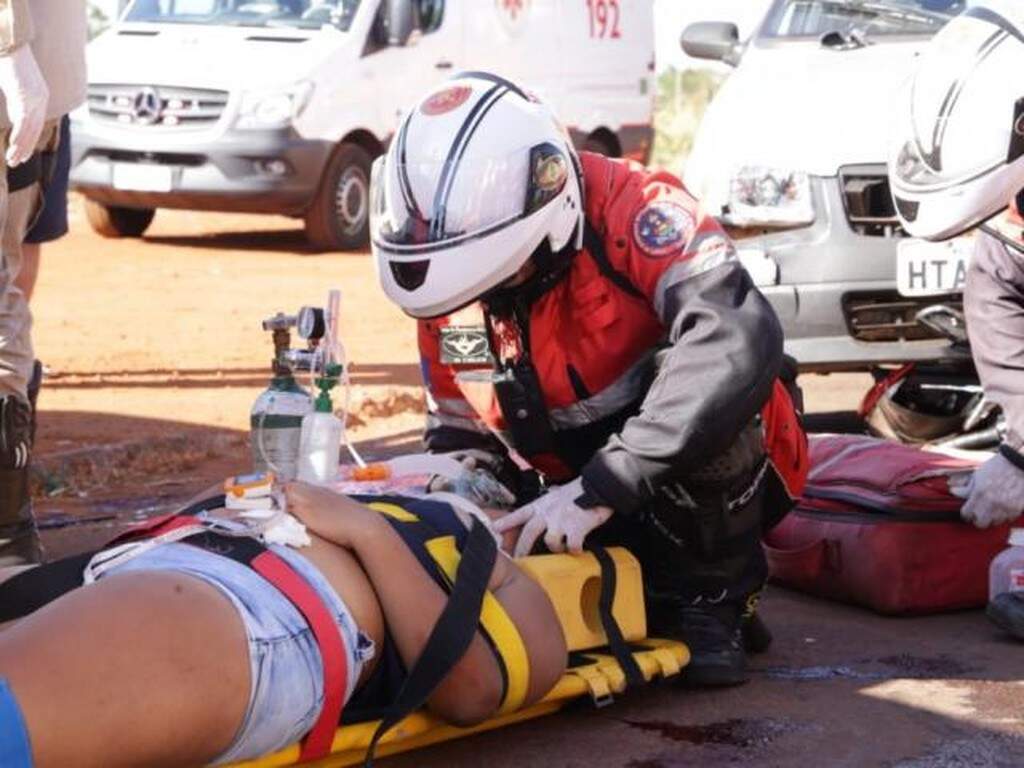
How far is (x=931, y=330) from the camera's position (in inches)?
291

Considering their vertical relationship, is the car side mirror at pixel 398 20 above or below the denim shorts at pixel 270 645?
above

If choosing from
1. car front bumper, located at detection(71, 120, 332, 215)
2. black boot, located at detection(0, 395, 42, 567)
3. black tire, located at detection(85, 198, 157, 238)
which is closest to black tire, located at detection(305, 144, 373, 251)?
Result: car front bumper, located at detection(71, 120, 332, 215)

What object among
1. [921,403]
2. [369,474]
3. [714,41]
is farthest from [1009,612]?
[714,41]

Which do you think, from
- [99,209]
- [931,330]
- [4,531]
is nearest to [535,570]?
[4,531]

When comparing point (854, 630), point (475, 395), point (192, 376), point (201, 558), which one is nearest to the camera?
point (201, 558)

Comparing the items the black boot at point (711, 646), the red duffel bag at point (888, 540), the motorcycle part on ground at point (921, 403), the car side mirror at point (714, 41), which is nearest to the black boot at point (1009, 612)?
the red duffel bag at point (888, 540)

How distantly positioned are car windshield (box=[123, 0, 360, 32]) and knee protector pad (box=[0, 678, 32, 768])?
12465 mm

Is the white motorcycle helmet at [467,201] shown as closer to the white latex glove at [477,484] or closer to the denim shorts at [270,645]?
the white latex glove at [477,484]

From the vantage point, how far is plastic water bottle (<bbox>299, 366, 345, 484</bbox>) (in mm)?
4789

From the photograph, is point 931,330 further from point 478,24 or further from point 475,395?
point 478,24

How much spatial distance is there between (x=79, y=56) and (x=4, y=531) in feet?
5.50

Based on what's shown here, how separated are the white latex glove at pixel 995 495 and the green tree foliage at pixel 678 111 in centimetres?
1709

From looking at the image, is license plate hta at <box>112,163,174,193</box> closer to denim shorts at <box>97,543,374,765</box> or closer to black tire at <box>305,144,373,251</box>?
black tire at <box>305,144,373,251</box>

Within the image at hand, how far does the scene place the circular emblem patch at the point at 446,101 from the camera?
180 inches
